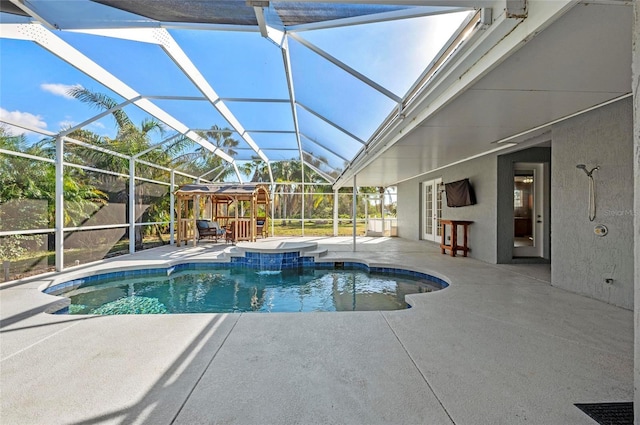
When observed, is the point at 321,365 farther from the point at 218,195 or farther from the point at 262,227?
the point at 262,227

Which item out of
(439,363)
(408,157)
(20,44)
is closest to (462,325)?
(439,363)

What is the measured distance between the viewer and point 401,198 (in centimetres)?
1487

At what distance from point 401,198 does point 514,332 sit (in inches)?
472

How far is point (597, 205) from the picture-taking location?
4391mm

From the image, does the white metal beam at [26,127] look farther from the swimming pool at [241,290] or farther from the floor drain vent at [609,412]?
the floor drain vent at [609,412]

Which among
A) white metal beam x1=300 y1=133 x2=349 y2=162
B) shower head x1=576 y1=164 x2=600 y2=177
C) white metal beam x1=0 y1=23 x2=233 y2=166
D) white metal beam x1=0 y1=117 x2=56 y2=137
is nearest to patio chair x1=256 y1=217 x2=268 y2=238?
white metal beam x1=300 y1=133 x2=349 y2=162

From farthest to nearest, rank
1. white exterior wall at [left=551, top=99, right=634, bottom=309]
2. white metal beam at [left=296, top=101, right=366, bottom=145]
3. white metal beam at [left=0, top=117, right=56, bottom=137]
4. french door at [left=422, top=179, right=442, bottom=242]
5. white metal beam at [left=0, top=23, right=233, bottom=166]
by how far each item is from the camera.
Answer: french door at [left=422, top=179, right=442, bottom=242] → white metal beam at [left=296, top=101, right=366, bottom=145] → white metal beam at [left=0, top=117, right=56, bottom=137] → white exterior wall at [left=551, top=99, right=634, bottom=309] → white metal beam at [left=0, top=23, right=233, bottom=166]

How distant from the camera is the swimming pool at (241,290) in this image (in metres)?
4.97

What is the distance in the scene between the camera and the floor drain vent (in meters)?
1.85

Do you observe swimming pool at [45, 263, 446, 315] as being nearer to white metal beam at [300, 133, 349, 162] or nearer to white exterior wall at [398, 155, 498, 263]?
white exterior wall at [398, 155, 498, 263]

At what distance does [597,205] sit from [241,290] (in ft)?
19.2

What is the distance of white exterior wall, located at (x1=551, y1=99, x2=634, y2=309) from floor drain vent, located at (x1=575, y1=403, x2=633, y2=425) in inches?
108

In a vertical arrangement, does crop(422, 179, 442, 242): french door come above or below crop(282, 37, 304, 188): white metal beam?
below

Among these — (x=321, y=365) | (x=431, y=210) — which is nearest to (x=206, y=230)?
(x=431, y=210)
